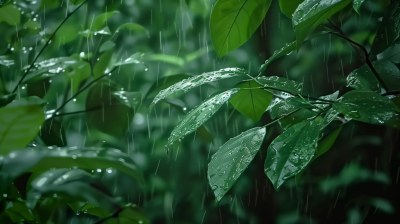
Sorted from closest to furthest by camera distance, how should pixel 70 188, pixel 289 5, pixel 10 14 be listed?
pixel 70 188, pixel 289 5, pixel 10 14

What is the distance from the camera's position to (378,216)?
129cm

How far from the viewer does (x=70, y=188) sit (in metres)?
0.43

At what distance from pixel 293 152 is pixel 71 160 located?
25 cm

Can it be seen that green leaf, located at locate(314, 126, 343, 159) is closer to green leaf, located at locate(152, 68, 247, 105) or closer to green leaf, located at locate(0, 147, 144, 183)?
green leaf, located at locate(152, 68, 247, 105)

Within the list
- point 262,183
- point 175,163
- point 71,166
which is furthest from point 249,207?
point 71,166

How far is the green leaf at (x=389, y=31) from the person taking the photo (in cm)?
74

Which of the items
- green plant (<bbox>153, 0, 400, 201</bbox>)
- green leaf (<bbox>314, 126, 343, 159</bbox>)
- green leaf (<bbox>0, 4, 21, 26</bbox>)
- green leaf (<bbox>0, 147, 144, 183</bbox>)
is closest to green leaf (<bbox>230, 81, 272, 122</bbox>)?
green plant (<bbox>153, 0, 400, 201</bbox>)

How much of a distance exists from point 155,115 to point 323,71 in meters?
0.55

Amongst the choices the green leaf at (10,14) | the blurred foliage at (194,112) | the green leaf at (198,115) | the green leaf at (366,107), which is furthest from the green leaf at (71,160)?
the green leaf at (10,14)

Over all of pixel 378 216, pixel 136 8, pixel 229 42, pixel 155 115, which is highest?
pixel 229 42

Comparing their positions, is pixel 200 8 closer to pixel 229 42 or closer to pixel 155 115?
pixel 155 115

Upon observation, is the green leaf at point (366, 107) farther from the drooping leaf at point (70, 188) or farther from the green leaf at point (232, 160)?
the drooping leaf at point (70, 188)

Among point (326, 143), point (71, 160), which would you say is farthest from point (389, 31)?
point (71, 160)

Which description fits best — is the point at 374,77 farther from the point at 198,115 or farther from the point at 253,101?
the point at 198,115
